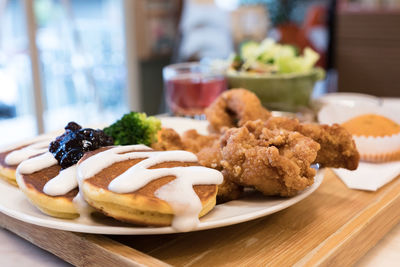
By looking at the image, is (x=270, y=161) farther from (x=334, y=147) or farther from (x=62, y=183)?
(x=62, y=183)

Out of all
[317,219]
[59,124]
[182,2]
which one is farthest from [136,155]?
[182,2]

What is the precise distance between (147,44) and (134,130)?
14.1 ft

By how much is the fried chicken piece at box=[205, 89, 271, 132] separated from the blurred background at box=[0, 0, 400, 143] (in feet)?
10.1

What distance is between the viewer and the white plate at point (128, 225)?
35.7 inches

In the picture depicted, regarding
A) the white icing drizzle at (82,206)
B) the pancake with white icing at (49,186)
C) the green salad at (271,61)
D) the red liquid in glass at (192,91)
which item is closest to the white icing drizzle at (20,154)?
the pancake with white icing at (49,186)

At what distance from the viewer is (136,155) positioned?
1067mm

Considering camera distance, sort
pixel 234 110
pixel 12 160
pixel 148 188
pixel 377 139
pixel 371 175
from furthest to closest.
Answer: pixel 234 110, pixel 377 139, pixel 371 175, pixel 12 160, pixel 148 188

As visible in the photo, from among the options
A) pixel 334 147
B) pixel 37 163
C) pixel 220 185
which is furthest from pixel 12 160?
pixel 334 147

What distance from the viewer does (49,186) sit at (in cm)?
97

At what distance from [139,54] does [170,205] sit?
479cm

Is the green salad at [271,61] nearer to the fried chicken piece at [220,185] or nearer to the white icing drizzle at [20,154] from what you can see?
the fried chicken piece at [220,185]

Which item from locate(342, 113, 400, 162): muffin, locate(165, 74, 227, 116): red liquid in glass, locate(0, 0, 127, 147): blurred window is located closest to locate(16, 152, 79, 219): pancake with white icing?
locate(342, 113, 400, 162): muffin

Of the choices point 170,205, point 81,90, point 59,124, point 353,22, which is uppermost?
point 353,22

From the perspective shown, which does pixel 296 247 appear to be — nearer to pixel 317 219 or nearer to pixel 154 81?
pixel 317 219
